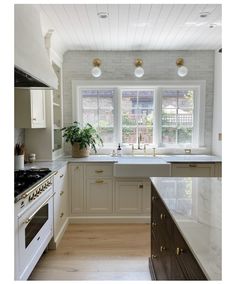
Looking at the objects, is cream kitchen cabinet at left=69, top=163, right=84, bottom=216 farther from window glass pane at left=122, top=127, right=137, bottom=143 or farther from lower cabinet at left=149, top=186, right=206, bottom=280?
lower cabinet at left=149, top=186, right=206, bottom=280

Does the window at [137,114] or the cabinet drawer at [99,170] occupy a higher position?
the window at [137,114]

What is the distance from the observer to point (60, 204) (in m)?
3.08

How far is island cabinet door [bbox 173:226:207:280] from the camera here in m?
0.99

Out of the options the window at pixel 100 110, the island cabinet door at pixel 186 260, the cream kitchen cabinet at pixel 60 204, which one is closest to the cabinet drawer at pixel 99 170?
the cream kitchen cabinet at pixel 60 204

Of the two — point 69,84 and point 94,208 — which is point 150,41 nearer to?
point 69,84

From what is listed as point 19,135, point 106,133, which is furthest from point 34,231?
point 106,133

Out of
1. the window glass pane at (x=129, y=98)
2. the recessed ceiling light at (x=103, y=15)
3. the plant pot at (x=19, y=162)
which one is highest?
the recessed ceiling light at (x=103, y=15)

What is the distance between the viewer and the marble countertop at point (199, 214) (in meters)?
0.95

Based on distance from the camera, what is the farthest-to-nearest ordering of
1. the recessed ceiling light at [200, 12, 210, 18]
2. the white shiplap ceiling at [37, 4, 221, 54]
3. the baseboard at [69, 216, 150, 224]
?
1. the baseboard at [69, 216, 150, 224]
2. the recessed ceiling light at [200, 12, 210, 18]
3. the white shiplap ceiling at [37, 4, 221, 54]

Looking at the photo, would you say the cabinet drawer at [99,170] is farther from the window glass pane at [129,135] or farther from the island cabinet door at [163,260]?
the island cabinet door at [163,260]

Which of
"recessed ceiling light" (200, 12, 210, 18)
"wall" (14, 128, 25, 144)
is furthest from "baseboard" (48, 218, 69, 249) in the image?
"recessed ceiling light" (200, 12, 210, 18)

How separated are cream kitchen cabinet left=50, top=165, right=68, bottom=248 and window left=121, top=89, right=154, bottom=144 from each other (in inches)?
57.0

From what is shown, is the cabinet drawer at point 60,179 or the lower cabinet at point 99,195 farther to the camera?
the lower cabinet at point 99,195
